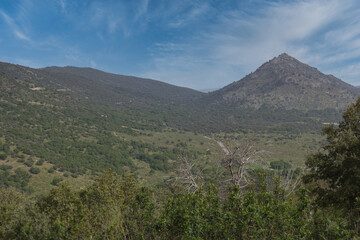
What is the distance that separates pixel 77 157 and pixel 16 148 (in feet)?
77.1

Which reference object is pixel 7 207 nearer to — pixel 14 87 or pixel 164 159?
pixel 164 159

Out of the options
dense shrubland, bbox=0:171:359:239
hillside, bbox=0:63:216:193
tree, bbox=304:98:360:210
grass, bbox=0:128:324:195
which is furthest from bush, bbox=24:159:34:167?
tree, bbox=304:98:360:210

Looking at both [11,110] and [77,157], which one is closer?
[77,157]

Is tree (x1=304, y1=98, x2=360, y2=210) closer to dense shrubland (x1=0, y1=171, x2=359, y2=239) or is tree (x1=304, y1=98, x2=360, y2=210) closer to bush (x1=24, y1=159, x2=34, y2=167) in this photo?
dense shrubland (x1=0, y1=171, x2=359, y2=239)

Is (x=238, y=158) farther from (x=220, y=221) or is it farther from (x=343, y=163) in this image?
(x=220, y=221)

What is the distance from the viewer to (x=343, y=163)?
40.3ft

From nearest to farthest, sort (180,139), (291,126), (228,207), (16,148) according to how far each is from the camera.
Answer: (228,207) → (16,148) → (180,139) → (291,126)

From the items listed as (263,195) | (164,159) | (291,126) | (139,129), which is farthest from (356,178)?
(291,126)

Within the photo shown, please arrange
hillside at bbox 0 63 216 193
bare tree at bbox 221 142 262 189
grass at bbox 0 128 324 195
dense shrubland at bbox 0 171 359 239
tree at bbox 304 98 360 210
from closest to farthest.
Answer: dense shrubland at bbox 0 171 359 239 → tree at bbox 304 98 360 210 → bare tree at bbox 221 142 262 189 → grass at bbox 0 128 324 195 → hillside at bbox 0 63 216 193

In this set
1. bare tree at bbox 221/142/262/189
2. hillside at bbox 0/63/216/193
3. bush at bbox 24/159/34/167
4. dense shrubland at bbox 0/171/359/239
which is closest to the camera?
dense shrubland at bbox 0/171/359/239

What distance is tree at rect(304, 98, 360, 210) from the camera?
11781mm

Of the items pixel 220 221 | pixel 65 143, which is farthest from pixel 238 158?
pixel 65 143

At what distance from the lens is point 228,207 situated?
7422 mm

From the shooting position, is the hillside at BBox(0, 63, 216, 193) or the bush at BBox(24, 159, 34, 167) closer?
the bush at BBox(24, 159, 34, 167)
